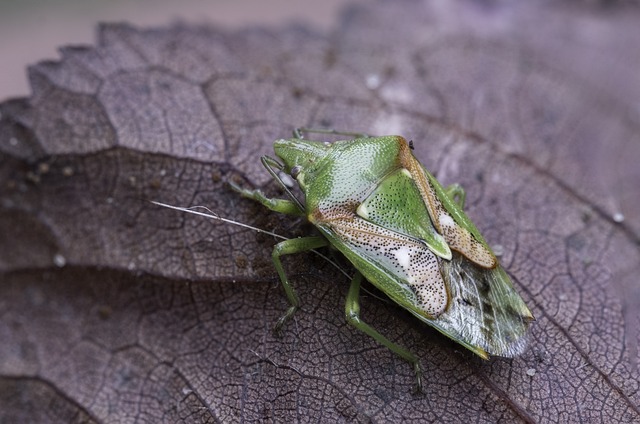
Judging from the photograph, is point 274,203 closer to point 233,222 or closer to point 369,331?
point 233,222

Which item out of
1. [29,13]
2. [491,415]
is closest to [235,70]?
[491,415]

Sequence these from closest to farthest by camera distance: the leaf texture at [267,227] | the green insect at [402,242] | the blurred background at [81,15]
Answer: the green insect at [402,242] < the leaf texture at [267,227] < the blurred background at [81,15]

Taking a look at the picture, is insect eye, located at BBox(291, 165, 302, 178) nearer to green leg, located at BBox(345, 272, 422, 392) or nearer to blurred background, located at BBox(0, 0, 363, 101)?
green leg, located at BBox(345, 272, 422, 392)

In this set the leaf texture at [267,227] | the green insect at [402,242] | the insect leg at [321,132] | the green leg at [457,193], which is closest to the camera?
the green insect at [402,242]

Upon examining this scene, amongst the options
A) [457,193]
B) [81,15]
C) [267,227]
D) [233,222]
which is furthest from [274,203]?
[81,15]

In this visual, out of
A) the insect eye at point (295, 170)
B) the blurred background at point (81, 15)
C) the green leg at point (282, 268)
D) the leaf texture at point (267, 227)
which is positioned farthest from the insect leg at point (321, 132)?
the blurred background at point (81, 15)

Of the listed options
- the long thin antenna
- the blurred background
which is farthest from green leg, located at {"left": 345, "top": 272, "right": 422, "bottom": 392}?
the blurred background

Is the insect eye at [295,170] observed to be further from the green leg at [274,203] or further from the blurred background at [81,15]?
the blurred background at [81,15]

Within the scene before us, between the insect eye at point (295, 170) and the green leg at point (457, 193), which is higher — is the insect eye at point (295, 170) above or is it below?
above
